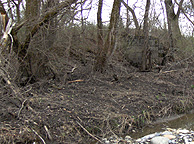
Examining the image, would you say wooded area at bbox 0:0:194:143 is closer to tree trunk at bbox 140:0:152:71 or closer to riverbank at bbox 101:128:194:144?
tree trunk at bbox 140:0:152:71

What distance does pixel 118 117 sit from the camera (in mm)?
5832

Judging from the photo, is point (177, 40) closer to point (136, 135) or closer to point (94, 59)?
point (94, 59)

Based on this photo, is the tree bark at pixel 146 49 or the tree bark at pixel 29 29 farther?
the tree bark at pixel 146 49

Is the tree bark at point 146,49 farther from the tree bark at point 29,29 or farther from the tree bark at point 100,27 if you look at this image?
the tree bark at point 29,29

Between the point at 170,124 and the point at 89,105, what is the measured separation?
212 centimetres

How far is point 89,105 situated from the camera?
20.2 feet

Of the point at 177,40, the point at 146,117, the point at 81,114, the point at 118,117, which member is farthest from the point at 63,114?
the point at 177,40

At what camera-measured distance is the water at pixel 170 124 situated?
18.7 feet

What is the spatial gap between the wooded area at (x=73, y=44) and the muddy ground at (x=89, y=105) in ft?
0.46

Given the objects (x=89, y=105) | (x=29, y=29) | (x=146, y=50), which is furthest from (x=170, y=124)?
(x=29, y=29)

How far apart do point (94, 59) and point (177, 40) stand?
4.91 m

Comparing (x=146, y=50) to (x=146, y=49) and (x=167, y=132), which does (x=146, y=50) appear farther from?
(x=167, y=132)

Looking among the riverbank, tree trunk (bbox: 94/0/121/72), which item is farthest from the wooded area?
the riverbank

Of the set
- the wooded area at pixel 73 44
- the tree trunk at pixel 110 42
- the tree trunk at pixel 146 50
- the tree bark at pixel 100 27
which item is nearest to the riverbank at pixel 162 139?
the wooded area at pixel 73 44
